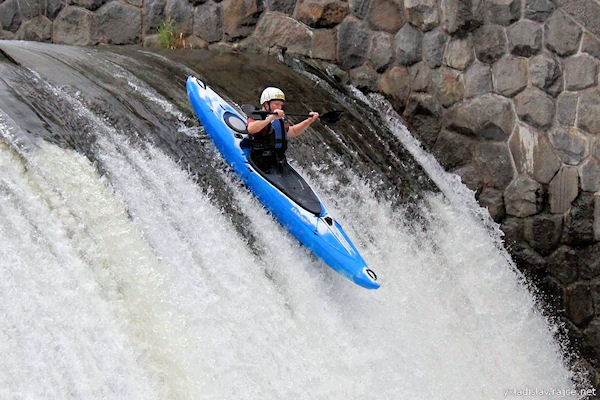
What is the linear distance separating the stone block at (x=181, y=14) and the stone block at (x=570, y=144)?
3132mm

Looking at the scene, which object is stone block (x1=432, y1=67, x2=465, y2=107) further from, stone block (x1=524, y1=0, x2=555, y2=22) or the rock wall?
stone block (x1=524, y1=0, x2=555, y2=22)

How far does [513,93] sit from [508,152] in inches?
17.1

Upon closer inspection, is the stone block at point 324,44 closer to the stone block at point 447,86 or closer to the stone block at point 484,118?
the stone block at point 447,86

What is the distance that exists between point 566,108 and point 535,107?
217 millimetres

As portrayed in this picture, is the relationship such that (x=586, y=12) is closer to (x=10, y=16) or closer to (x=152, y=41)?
(x=152, y=41)

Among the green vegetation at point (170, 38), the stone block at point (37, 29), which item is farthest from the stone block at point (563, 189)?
the stone block at point (37, 29)

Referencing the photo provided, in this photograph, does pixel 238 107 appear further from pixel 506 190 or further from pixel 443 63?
pixel 506 190

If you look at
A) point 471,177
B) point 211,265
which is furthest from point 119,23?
point 211,265

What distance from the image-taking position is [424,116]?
21.4ft

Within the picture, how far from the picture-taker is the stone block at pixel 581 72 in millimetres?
5824

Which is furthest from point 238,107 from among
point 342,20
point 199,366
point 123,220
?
point 199,366

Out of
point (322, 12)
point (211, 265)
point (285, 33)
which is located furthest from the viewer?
point (285, 33)

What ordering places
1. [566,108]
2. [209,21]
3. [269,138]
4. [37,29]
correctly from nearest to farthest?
[269,138] → [566,108] → [209,21] → [37,29]

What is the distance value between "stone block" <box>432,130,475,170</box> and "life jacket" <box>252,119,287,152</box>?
1.82m
